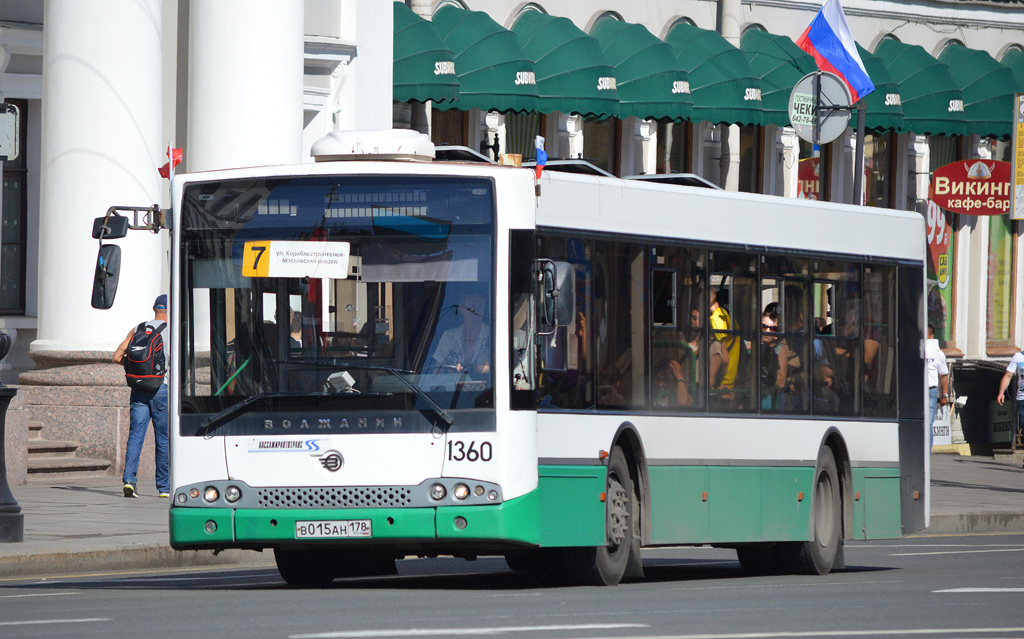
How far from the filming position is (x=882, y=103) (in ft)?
104

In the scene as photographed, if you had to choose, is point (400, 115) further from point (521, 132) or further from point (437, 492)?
point (437, 492)

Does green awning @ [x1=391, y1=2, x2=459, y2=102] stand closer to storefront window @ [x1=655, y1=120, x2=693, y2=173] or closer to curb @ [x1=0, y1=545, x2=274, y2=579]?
storefront window @ [x1=655, y1=120, x2=693, y2=173]

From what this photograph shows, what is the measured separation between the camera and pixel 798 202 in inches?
578

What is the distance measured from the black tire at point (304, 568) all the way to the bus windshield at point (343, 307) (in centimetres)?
159

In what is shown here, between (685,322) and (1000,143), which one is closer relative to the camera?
(685,322)

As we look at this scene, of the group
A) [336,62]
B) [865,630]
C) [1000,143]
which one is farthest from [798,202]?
[1000,143]

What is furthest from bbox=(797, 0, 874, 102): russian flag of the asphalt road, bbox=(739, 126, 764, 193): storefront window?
the asphalt road

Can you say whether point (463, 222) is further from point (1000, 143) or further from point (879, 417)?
point (1000, 143)

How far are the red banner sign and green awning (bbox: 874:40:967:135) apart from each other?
687 mm

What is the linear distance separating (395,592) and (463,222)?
7.28 ft

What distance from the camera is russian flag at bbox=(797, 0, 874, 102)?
2767 cm

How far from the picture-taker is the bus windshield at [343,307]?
11445 mm

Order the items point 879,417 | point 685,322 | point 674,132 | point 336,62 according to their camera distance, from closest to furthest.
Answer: point 685,322
point 879,417
point 336,62
point 674,132

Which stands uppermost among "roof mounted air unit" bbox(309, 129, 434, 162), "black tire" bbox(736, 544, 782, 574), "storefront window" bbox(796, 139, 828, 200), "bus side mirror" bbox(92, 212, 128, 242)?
"storefront window" bbox(796, 139, 828, 200)
